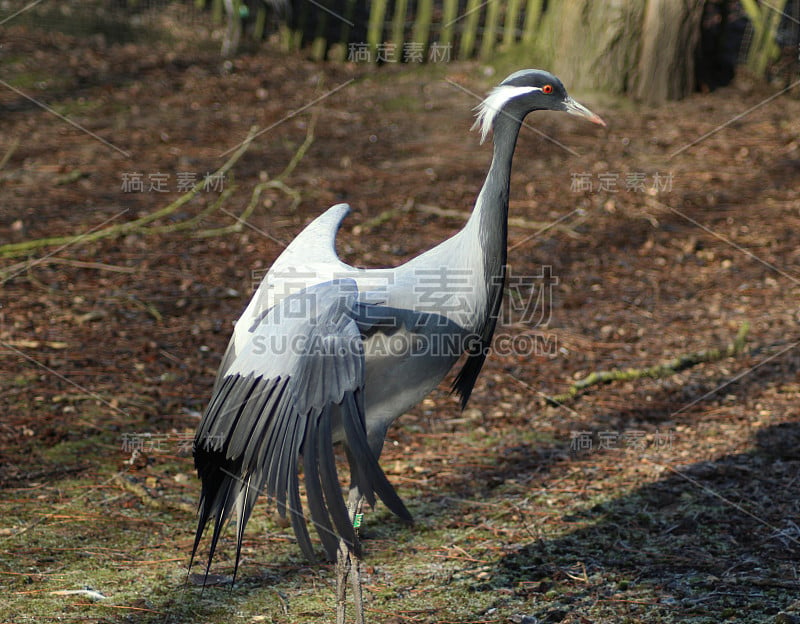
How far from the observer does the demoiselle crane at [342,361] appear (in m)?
3.04

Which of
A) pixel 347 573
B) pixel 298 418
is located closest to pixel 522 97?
pixel 298 418

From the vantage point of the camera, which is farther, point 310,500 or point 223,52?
point 223,52

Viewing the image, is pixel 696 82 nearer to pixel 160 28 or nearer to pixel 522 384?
pixel 522 384

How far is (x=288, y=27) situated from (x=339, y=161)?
3306 mm

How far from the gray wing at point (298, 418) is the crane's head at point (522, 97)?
3.22 ft

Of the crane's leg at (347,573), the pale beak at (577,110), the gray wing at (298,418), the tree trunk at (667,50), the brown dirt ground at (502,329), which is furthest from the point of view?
the tree trunk at (667,50)

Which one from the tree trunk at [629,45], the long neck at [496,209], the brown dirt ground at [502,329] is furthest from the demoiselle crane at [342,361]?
the tree trunk at [629,45]

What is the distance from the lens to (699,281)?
661cm

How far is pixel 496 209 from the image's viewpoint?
11.8 feet

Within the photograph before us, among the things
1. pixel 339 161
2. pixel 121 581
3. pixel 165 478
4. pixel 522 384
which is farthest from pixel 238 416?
pixel 339 161

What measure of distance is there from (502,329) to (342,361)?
3.09 meters

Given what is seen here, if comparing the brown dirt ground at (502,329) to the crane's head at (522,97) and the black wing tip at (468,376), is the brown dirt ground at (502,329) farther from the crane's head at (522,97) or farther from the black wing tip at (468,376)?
the crane's head at (522,97)

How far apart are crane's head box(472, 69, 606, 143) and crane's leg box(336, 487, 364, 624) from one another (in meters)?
1.59

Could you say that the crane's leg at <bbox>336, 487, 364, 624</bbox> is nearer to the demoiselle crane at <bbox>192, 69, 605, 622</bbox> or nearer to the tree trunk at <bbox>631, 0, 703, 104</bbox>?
the demoiselle crane at <bbox>192, 69, 605, 622</bbox>
